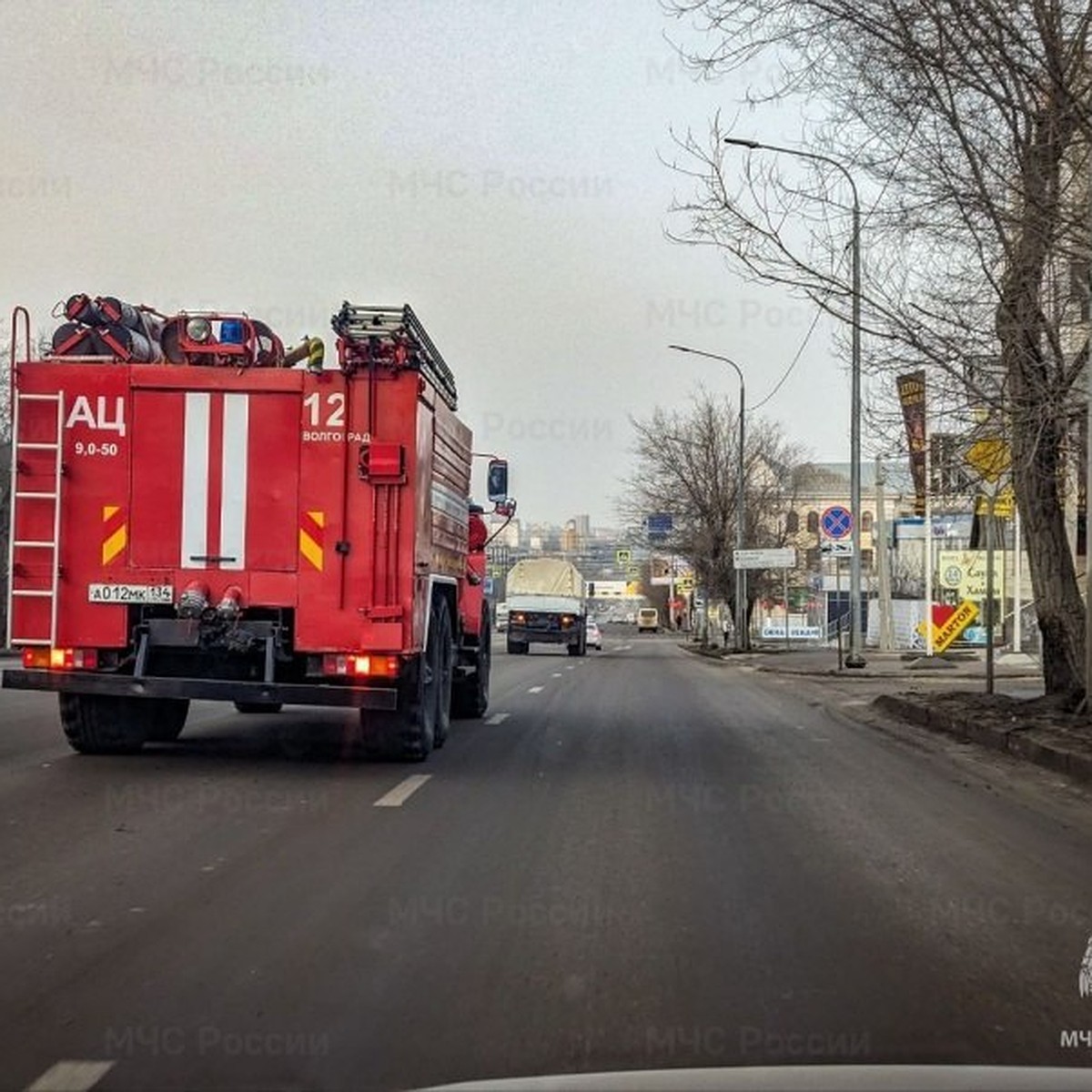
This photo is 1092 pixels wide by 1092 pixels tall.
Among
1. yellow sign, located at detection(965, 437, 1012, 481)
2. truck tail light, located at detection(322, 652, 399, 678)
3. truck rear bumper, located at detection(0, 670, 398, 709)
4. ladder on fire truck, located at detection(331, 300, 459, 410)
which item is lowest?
truck rear bumper, located at detection(0, 670, 398, 709)

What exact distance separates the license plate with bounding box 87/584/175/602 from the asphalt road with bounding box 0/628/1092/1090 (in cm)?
134

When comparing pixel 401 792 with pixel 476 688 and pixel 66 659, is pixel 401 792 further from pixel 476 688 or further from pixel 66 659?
pixel 476 688

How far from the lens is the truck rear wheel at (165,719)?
11.3 m

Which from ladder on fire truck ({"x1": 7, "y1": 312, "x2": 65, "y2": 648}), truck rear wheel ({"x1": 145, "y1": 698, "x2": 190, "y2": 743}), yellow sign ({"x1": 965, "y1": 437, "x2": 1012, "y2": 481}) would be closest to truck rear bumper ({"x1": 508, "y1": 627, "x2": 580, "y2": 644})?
yellow sign ({"x1": 965, "y1": 437, "x2": 1012, "y2": 481})

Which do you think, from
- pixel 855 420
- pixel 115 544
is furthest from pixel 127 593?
pixel 855 420

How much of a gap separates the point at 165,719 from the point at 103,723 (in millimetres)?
1102

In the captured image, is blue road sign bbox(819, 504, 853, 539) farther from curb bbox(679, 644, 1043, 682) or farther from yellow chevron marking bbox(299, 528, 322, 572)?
yellow chevron marking bbox(299, 528, 322, 572)

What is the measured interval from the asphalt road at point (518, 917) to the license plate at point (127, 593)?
1.34m

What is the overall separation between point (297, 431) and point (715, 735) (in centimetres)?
616

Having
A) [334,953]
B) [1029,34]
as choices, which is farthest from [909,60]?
[334,953]

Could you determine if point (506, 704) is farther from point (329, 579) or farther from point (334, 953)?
point (334, 953)

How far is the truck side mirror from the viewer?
15.3 m

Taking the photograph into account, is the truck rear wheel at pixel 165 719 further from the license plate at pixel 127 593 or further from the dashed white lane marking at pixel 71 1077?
the dashed white lane marking at pixel 71 1077

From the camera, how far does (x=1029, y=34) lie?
1078cm
